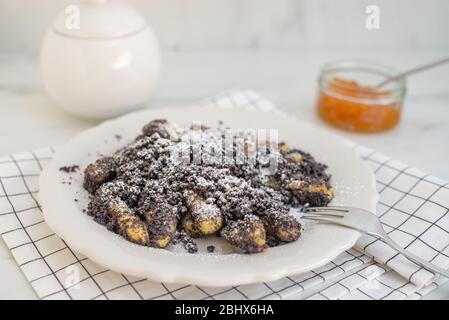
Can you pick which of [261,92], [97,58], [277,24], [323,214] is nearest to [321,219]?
[323,214]

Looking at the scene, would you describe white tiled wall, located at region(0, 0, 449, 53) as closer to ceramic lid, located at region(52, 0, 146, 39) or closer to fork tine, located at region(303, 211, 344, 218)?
ceramic lid, located at region(52, 0, 146, 39)

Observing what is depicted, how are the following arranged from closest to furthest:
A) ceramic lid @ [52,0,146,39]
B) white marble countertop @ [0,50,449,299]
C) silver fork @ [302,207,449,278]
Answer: silver fork @ [302,207,449,278]
ceramic lid @ [52,0,146,39]
white marble countertop @ [0,50,449,299]

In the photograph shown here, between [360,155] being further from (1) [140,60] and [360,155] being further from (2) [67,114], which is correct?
(2) [67,114]

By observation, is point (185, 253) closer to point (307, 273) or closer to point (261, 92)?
point (307, 273)

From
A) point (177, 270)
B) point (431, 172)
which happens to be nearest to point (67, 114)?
point (177, 270)

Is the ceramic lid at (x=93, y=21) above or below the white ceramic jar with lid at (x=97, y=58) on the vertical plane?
above

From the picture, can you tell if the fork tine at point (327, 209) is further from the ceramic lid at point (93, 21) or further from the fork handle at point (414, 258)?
the ceramic lid at point (93, 21)

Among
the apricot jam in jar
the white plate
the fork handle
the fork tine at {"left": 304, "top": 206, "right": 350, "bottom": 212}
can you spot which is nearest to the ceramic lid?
the white plate

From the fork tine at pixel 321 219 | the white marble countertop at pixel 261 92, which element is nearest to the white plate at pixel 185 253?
the fork tine at pixel 321 219
